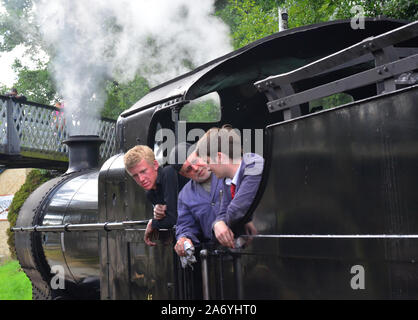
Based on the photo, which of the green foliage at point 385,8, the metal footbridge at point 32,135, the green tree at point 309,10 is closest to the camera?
the green foliage at point 385,8

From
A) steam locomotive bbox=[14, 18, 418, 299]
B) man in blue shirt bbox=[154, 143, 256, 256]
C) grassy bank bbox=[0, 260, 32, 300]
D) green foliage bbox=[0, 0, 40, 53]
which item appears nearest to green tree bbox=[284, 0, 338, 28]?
steam locomotive bbox=[14, 18, 418, 299]

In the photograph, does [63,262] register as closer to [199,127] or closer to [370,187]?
[199,127]

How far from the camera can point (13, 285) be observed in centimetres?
1388

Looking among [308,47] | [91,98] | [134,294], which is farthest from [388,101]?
[91,98]

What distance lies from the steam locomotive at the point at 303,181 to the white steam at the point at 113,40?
792 cm

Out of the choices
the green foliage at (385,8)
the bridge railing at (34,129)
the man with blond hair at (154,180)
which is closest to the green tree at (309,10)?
the green foliage at (385,8)

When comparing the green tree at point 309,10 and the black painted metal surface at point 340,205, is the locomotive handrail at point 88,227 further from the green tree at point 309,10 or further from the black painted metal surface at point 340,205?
the green tree at point 309,10

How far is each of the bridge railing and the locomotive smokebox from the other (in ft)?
19.4

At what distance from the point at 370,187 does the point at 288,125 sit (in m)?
0.61

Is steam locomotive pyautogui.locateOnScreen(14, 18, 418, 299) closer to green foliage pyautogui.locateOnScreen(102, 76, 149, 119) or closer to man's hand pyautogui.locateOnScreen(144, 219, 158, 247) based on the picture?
man's hand pyautogui.locateOnScreen(144, 219, 158, 247)

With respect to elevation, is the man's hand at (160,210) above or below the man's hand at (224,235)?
above

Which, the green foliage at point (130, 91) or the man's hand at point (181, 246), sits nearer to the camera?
the man's hand at point (181, 246)

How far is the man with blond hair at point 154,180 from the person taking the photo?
3.83m
